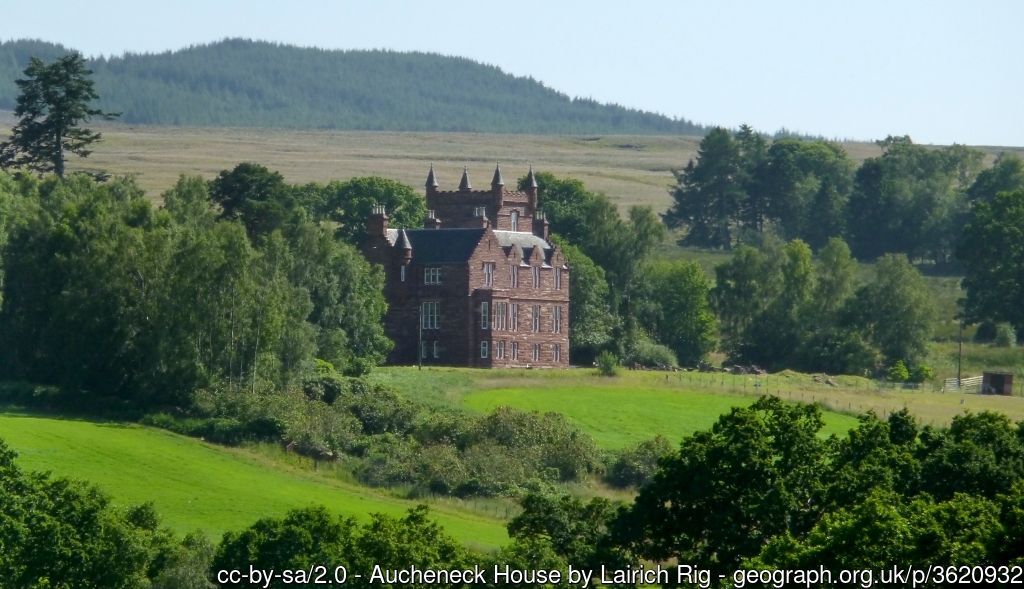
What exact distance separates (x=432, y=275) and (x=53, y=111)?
2321cm

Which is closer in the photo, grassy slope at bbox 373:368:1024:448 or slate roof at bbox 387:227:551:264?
grassy slope at bbox 373:368:1024:448

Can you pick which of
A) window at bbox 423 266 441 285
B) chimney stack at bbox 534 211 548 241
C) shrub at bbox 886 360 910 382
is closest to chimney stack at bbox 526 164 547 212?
chimney stack at bbox 534 211 548 241

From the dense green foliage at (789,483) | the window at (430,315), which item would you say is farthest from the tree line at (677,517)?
the window at (430,315)

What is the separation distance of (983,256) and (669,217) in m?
47.1

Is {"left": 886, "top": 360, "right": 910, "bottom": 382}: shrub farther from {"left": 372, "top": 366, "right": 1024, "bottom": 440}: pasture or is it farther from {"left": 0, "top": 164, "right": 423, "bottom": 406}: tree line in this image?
{"left": 0, "top": 164, "right": 423, "bottom": 406}: tree line

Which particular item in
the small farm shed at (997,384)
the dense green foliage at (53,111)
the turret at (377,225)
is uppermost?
the dense green foliage at (53,111)

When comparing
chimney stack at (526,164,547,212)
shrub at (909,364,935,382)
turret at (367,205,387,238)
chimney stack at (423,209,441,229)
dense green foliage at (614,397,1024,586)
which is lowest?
shrub at (909,364,935,382)

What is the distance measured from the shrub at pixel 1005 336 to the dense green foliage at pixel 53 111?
2195 inches

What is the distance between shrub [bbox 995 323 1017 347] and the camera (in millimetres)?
130500

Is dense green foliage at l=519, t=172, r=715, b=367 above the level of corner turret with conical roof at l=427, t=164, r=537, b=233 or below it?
below

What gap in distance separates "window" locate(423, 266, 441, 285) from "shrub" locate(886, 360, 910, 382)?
86.2ft

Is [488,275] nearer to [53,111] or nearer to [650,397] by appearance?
[650,397]

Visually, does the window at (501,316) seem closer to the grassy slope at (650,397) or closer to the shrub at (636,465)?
the grassy slope at (650,397)

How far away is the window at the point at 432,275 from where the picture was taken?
115m
